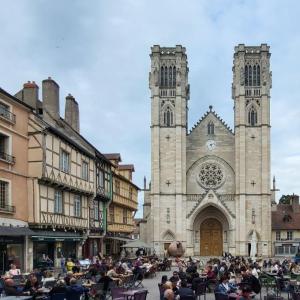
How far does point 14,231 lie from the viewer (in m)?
25.6

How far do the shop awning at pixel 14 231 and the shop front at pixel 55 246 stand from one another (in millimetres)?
798

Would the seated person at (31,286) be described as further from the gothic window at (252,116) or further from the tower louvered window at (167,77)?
the tower louvered window at (167,77)

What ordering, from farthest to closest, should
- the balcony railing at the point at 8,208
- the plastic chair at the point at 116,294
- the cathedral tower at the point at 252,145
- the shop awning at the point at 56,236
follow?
the cathedral tower at the point at 252,145 < the shop awning at the point at 56,236 < the balcony railing at the point at 8,208 < the plastic chair at the point at 116,294

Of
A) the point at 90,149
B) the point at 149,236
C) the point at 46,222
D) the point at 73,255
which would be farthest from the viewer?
the point at 149,236

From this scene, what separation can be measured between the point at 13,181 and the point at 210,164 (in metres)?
42.9

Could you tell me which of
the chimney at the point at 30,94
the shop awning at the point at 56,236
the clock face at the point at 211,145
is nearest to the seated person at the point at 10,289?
the shop awning at the point at 56,236

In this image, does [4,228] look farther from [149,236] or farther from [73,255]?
[149,236]

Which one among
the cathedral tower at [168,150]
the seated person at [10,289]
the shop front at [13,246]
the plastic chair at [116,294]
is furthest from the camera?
the cathedral tower at [168,150]

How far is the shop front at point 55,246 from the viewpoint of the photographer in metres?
29.8

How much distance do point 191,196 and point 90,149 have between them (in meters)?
29.4

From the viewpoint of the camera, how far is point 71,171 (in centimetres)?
3397

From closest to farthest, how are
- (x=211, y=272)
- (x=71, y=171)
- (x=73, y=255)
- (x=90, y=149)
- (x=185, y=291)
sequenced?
1. (x=185, y=291)
2. (x=211, y=272)
3. (x=71, y=171)
4. (x=73, y=255)
5. (x=90, y=149)

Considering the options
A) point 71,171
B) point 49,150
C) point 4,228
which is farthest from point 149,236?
point 4,228

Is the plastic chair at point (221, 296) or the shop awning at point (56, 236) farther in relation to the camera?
the shop awning at point (56, 236)
